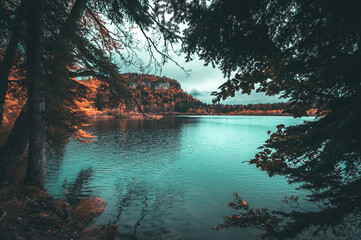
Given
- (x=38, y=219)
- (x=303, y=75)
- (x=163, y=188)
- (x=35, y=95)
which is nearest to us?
(x=303, y=75)

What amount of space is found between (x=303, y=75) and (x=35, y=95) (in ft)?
27.2

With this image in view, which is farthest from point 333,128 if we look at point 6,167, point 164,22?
point 6,167

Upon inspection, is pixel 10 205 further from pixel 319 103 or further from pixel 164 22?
pixel 319 103

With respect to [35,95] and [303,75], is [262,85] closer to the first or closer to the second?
[303,75]

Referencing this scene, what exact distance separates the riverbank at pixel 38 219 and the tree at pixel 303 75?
541cm

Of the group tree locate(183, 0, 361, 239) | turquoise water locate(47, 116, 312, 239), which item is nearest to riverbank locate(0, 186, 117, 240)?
turquoise water locate(47, 116, 312, 239)

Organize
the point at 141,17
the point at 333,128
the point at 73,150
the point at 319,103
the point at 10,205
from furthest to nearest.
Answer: the point at 73,150 < the point at 141,17 < the point at 10,205 < the point at 319,103 < the point at 333,128

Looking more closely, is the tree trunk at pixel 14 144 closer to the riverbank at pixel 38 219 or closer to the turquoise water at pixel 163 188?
the riverbank at pixel 38 219

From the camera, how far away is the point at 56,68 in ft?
17.3

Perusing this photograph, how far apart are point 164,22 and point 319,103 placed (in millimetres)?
5139

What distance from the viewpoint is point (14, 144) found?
791 cm

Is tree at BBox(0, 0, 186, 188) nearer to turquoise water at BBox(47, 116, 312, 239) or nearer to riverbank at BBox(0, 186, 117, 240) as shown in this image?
riverbank at BBox(0, 186, 117, 240)

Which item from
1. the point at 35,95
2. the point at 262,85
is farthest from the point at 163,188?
the point at 262,85

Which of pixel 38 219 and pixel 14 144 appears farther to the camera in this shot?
pixel 14 144
